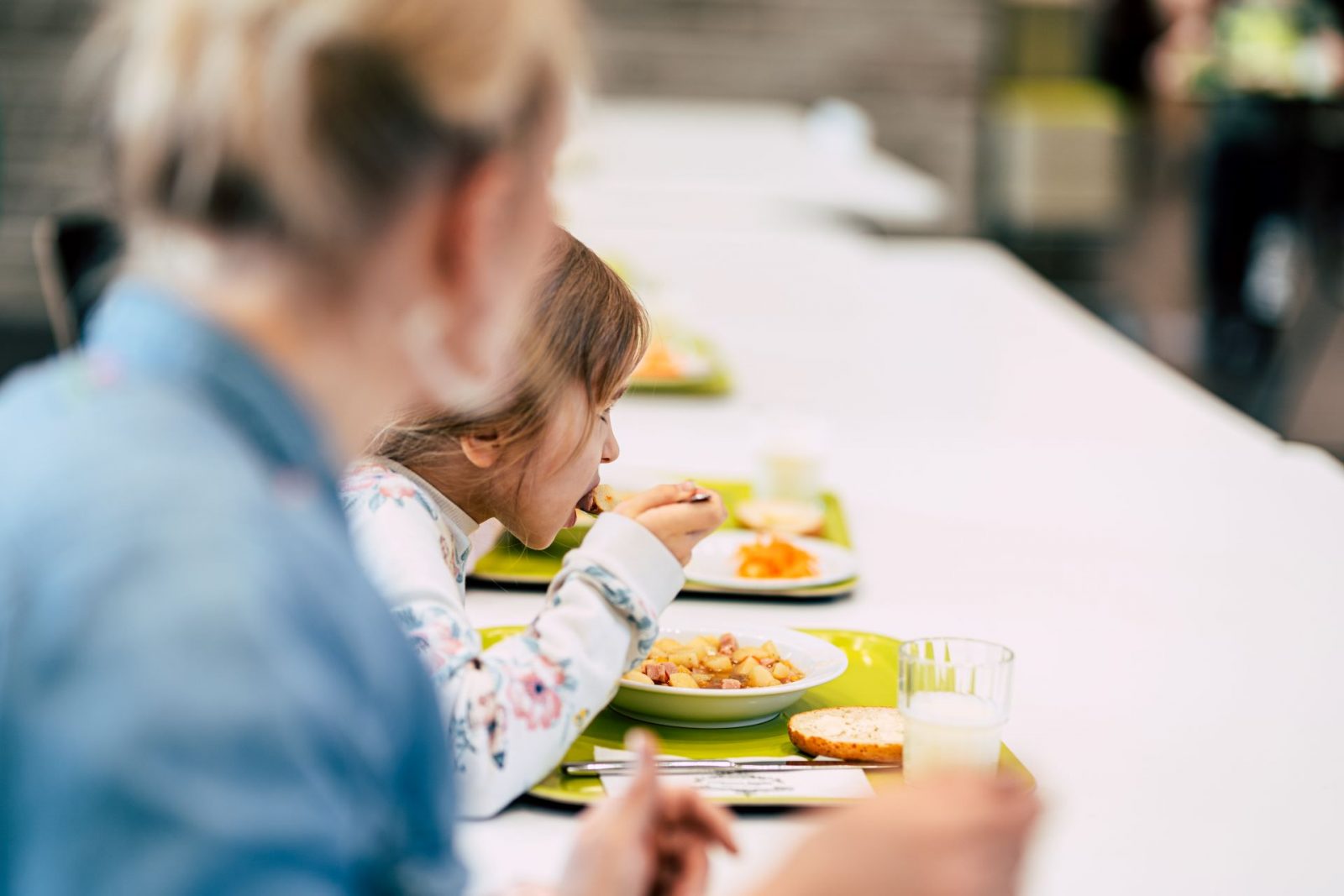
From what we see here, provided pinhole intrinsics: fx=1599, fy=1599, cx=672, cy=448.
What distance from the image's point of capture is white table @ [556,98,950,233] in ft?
12.8

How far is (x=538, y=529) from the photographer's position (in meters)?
1.19

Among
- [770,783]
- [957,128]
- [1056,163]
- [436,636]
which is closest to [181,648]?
[436,636]

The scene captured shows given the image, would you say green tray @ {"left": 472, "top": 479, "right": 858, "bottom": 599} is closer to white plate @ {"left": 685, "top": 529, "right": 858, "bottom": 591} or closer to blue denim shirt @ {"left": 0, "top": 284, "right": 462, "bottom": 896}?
white plate @ {"left": 685, "top": 529, "right": 858, "bottom": 591}

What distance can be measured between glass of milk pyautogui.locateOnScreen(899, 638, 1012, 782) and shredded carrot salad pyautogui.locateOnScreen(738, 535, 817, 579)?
428mm

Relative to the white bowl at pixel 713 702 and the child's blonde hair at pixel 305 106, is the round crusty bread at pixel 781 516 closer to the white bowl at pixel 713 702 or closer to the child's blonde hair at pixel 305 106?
the white bowl at pixel 713 702

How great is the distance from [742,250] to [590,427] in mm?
2376

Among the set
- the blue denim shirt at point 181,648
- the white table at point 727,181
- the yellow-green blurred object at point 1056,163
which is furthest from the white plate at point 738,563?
the yellow-green blurred object at point 1056,163

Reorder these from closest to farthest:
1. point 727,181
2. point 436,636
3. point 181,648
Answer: point 181,648 → point 436,636 → point 727,181

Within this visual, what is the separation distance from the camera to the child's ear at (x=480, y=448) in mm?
1139

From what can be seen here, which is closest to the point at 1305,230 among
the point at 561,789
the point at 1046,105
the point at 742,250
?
the point at 1046,105

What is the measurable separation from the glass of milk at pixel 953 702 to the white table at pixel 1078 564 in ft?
0.21

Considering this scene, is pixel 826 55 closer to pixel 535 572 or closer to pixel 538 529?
pixel 535 572

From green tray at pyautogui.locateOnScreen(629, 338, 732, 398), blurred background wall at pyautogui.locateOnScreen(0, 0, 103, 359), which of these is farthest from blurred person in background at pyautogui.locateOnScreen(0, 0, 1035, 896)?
blurred background wall at pyautogui.locateOnScreen(0, 0, 103, 359)

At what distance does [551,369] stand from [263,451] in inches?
22.0
